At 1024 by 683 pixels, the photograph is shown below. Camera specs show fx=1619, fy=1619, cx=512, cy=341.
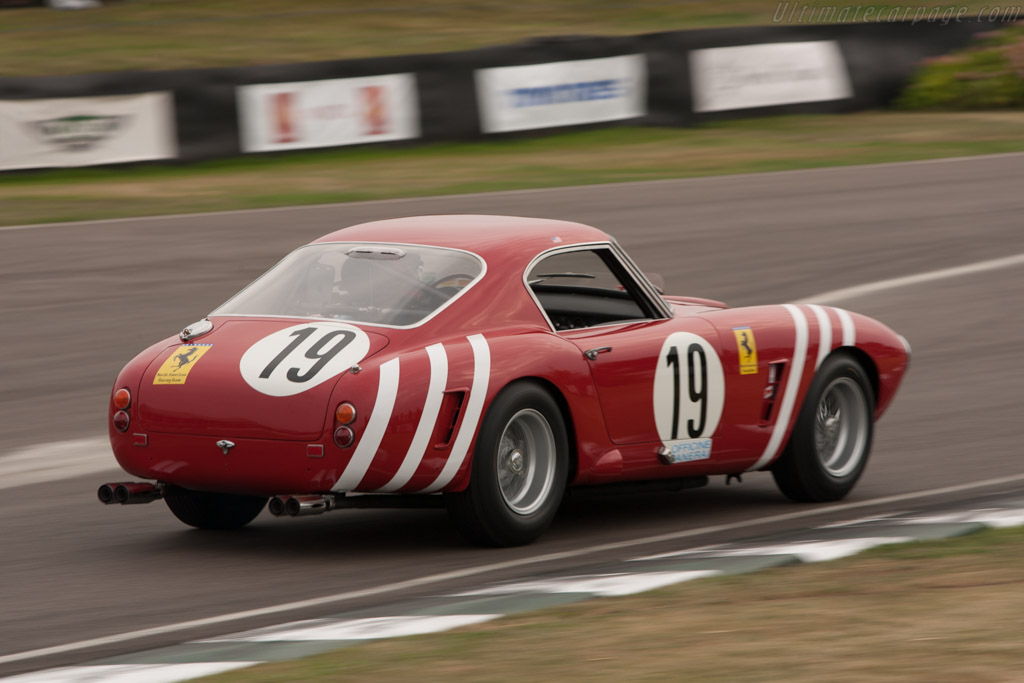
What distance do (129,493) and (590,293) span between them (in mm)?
2407

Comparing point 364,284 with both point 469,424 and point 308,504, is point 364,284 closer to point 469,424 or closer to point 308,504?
point 469,424

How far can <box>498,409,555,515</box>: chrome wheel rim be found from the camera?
6887mm

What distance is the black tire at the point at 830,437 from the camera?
8234 millimetres

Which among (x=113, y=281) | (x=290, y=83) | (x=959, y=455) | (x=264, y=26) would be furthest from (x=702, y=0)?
(x=959, y=455)

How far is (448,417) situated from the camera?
653cm

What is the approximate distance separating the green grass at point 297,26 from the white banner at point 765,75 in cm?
648

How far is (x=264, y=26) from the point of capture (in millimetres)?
32781

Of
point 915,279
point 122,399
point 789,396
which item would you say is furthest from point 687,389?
point 915,279

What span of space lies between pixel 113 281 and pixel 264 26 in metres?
19.0

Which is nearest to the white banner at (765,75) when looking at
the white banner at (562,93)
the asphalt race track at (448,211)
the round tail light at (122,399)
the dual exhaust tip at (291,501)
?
the white banner at (562,93)

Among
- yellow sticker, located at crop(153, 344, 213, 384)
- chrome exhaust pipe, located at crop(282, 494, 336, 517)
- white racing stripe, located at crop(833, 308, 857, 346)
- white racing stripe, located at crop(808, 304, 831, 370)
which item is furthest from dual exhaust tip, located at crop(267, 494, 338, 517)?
white racing stripe, located at crop(833, 308, 857, 346)

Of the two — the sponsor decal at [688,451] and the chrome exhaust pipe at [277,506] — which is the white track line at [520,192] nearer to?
the sponsor decal at [688,451]

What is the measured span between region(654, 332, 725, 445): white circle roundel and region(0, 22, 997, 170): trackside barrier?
563 inches

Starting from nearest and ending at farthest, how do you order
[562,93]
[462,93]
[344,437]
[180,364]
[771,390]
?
[344,437]
[180,364]
[771,390]
[462,93]
[562,93]
